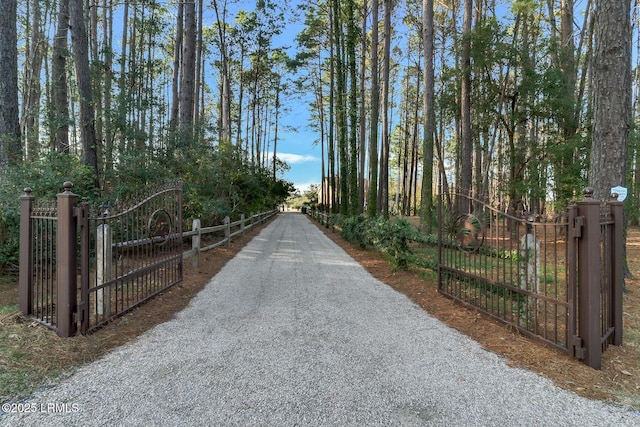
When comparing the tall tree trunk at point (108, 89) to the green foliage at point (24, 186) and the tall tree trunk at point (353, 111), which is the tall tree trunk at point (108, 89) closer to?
the green foliage at point (24, 186)

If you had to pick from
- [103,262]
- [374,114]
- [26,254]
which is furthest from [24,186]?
[374,114]

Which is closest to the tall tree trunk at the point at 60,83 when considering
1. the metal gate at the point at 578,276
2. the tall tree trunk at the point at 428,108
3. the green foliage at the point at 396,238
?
the green foliage at the point at 396,238

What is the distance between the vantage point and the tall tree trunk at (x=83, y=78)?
8.01 m

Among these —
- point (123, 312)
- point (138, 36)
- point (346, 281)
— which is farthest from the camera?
point (138, 36)

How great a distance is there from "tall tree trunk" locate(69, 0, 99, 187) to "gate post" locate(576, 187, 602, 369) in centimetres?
913

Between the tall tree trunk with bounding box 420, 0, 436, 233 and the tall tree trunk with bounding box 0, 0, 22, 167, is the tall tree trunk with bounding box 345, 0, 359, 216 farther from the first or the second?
the tall tree trunk with bounding box 0, 0, 22, 167

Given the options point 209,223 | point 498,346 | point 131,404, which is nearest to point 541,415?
point 498,346

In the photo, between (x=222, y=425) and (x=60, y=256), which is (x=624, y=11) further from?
(x=60, y=256)

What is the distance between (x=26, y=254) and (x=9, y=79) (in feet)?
21.5

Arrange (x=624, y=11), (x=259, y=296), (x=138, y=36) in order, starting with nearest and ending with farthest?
(x=624, y=11), (x=259, y=296), (x=138, y=36)

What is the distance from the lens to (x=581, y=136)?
11250 millimetres

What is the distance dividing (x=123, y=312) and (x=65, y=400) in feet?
6.46

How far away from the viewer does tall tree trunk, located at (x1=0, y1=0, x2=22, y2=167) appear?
758cm

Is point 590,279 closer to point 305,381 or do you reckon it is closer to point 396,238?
point 305,381
